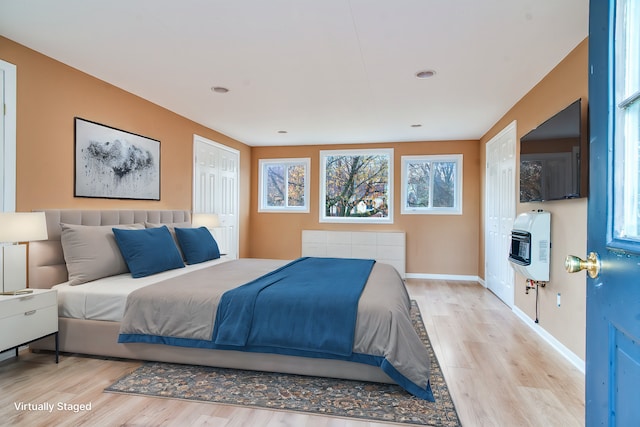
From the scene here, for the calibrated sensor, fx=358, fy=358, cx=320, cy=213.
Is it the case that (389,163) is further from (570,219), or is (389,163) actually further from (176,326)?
(176,326)

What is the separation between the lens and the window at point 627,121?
74cm

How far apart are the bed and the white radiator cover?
282 cm

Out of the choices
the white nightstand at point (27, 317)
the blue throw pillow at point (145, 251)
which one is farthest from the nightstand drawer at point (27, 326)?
the blue throw pillow at point (145, 251)

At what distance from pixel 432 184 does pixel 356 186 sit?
136 centimetres

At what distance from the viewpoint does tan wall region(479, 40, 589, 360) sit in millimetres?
2664

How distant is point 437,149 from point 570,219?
362cm

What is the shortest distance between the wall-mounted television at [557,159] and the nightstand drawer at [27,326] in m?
3.90

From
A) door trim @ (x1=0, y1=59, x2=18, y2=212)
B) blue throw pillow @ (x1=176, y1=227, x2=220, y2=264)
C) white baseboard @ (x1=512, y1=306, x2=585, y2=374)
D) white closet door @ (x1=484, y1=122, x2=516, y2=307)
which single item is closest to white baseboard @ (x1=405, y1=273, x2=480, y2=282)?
white closet door @ (x1=484, y1=122, x2=516, y2=307)

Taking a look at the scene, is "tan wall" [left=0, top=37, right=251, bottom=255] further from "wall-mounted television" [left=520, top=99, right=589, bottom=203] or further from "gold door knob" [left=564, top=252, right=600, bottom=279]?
"wall-mounted television" [left=520, top=99, right=589, bottom=203]

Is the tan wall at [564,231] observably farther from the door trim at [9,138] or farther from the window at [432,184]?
the door trim at [9,138]

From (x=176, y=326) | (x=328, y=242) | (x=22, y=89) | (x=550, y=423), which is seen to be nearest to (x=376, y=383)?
(x=550, y=423)

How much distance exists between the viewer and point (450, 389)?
234 cm

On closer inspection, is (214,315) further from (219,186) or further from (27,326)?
(219,186)

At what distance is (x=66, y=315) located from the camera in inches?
108
